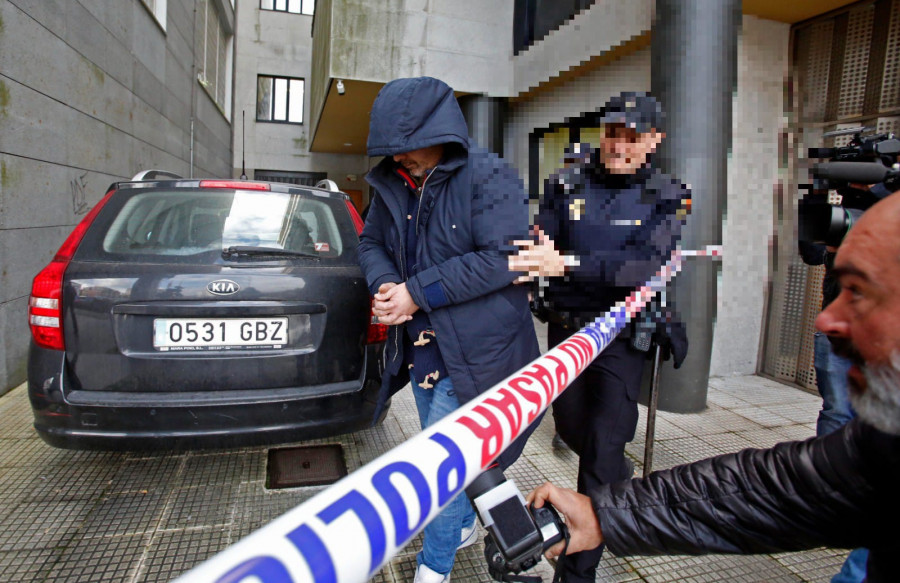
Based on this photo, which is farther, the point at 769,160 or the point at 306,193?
the point at 769,160

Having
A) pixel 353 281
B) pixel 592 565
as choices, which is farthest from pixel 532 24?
pixel 592 565

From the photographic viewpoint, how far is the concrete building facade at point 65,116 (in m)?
4.31

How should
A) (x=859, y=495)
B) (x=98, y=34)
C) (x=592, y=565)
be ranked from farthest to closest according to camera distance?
(x=98, y=34) < (x=592, y=565) < (x=859, y=495)

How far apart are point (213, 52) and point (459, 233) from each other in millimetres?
15952

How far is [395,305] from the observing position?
182cm

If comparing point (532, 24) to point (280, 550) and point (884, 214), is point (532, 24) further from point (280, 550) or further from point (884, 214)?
point (280, 550)

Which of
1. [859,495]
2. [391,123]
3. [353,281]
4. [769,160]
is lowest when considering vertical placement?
[859,495]

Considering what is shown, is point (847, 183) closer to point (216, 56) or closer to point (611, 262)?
point (611, 262)

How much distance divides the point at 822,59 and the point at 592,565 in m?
4.79

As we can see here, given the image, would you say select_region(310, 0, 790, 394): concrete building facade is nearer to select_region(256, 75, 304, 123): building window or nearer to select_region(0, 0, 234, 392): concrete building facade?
select_region(0, 0, 234, 392): concrete building facade

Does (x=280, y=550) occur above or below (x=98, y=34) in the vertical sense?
below

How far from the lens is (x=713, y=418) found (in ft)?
13.8

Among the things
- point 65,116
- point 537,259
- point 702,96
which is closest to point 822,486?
point 537,259

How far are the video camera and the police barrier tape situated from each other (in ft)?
Answer: 5.53
